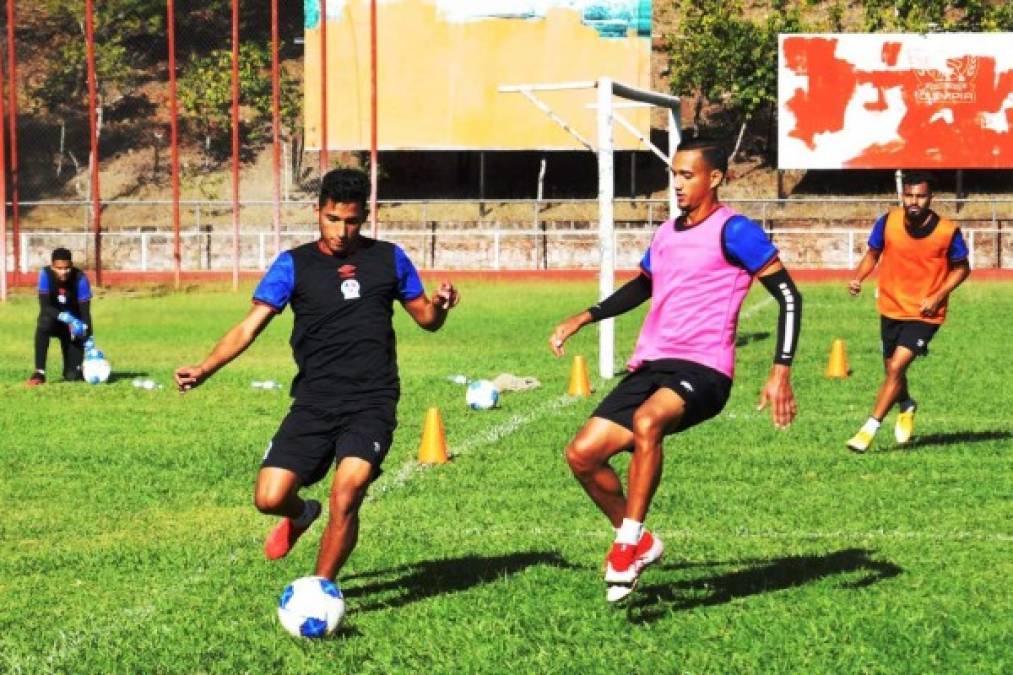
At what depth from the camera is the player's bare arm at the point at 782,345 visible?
26.9ft

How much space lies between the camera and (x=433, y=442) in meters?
13.4

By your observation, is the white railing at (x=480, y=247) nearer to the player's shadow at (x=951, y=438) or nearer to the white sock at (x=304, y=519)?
the player's shadow at (x=951, y=438)

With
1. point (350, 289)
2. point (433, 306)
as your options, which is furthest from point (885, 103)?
→ point (350, 289)

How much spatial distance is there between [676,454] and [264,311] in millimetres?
5948

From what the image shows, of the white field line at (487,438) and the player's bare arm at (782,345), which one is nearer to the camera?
the player's bare arm at (782,345)

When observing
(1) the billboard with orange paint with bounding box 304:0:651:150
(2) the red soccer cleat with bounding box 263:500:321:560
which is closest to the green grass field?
(2) the red soccer cleat with bounding box 263:500:321:560

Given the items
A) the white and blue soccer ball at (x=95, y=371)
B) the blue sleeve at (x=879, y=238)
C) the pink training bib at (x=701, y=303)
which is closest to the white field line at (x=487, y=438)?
the blue sleeve at (x=879, y=238)

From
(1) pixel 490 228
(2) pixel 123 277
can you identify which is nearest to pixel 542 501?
(2) pixel 123 277

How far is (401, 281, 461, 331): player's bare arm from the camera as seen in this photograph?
27.6ft

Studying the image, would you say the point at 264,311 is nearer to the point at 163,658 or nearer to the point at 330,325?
the point at 330,325

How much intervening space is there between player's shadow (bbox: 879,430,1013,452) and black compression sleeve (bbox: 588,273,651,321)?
564cm

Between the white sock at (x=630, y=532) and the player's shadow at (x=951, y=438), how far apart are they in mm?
6512

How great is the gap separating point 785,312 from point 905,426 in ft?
20.6

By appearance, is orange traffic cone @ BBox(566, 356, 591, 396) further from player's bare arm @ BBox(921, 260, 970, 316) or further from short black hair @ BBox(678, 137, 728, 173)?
short black hair @ BBox(678, 137, 728, 173)
